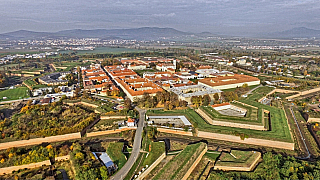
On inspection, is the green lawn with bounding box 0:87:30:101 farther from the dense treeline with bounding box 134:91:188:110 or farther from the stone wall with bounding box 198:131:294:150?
the stone wall with bounding box 198:131:294:150

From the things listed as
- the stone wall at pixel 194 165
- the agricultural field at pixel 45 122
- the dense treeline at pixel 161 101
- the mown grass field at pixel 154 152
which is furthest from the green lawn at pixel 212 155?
the agricultural field at pixel 45 122

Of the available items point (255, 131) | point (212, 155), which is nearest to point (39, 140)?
point (212, 155)

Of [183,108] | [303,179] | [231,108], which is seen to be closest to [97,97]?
[183,108]

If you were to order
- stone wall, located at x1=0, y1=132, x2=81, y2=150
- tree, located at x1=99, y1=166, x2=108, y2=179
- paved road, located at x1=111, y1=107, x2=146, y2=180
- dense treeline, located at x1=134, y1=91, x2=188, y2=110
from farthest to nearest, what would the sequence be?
1. dense treeline, located at x1=134, y1=91, x2=188, y2=110
2. stone wall, located at x1=0, y1=132, x2=81, y2=150
3. paved road, located at x1=111, y1=107, x2=146, y2=180
4. tree, located at x1=99, y1=166, x2=108, y2=179

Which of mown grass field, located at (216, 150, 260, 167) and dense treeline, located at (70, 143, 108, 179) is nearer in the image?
dense treeline, located at (70, 143, 108, 179)

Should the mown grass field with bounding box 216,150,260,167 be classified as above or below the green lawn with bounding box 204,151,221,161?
above

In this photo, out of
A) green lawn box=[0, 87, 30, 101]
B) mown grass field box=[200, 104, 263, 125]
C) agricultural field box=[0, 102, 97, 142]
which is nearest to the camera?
agricultural field box=[0, 102, 97, 142]

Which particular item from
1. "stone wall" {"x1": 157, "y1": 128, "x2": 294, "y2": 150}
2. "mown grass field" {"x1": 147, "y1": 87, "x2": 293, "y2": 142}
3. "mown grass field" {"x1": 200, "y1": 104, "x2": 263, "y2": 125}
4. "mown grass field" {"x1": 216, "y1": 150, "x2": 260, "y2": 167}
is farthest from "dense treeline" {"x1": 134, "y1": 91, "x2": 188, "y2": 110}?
"mown grass field" {"x1": 216, "y1": 150, "x2": 260, "y2": 167}

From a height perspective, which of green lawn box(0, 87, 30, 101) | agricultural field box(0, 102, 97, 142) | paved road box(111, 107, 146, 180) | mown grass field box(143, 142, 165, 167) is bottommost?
paved road box(111, 107, 146, 180)
